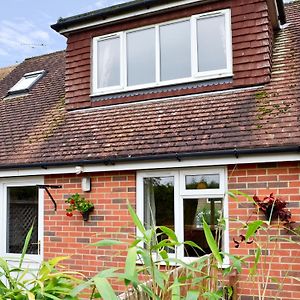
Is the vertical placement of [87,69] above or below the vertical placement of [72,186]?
above

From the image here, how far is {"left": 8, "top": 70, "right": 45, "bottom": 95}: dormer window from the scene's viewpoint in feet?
35.5

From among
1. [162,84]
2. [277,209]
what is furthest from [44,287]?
[162,84]

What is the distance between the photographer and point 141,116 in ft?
24.8

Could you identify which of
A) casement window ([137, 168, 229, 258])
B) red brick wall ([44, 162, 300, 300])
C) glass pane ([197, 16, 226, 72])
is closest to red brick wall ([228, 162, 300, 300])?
red brick wall ([44, 162, 300, 300])

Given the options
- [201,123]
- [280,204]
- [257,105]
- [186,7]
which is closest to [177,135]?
[201,123]

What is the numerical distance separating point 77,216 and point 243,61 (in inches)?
146

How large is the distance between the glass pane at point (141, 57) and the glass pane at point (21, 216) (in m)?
2.77

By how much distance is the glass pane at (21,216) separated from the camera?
26.1 ft

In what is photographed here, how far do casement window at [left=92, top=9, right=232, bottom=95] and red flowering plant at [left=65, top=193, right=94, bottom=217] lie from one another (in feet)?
7.48

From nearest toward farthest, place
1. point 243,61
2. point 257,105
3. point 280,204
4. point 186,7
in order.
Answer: point 280,204 < point 257,105 < point 243,61 < point 186,7

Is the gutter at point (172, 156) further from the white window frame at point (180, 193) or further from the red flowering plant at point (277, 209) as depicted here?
the red flowering plant at point (277, 209)

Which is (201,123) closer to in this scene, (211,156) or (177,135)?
(177,135)

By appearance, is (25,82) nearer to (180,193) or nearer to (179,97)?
(179,97)

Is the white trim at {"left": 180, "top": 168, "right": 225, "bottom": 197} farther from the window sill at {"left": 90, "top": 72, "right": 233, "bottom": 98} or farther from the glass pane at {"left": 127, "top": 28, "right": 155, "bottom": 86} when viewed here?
the glass pane at {"left": 127, "top": 28, "right": 155, "bottom": 86}
